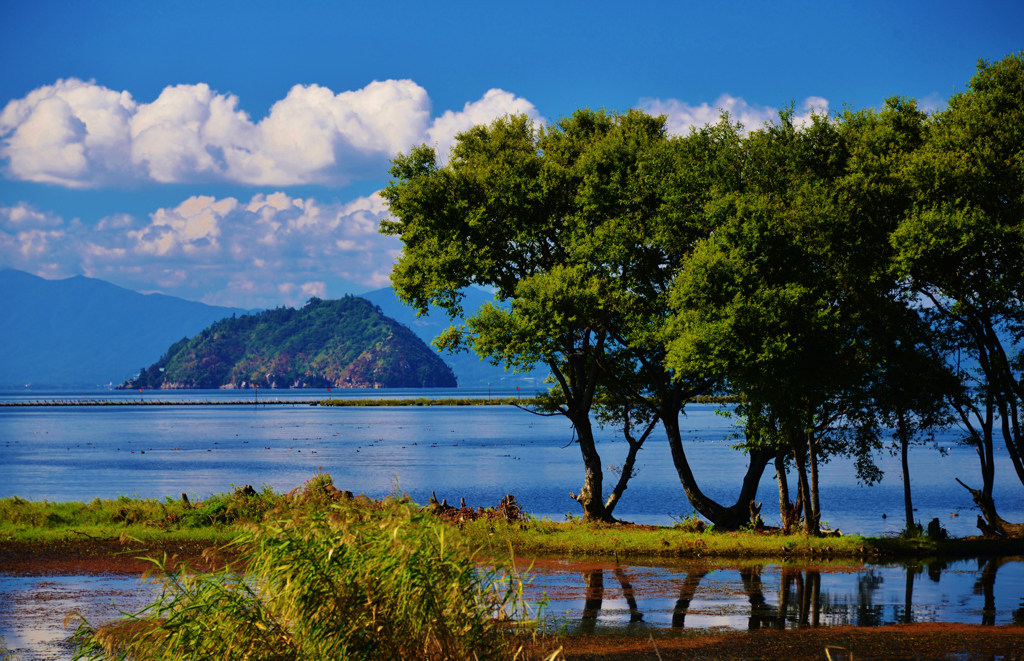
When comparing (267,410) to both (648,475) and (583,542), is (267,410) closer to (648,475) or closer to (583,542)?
(648,475)

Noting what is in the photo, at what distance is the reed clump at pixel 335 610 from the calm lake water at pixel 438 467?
30.0 meters

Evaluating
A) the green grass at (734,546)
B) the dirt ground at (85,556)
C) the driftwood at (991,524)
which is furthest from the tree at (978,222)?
the dirt ground at (85,556)

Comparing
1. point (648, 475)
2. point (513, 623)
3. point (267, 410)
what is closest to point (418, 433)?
point (648, 475)

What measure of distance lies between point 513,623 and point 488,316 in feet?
71.1

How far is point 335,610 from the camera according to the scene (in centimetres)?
848

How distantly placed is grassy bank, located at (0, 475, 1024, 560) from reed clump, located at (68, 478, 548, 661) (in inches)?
588

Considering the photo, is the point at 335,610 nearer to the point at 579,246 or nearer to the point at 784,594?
the point at 784,594

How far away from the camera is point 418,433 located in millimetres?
116125

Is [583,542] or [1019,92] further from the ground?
[1019,92]

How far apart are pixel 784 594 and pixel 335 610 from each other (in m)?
13.9

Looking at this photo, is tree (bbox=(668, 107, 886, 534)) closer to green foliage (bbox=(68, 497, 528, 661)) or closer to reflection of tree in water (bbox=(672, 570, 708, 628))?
reflection of tree in water (bbox=(672, 570, 708, 628))

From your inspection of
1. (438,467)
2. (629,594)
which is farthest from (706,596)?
(438,467)

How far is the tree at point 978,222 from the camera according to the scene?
2434cm

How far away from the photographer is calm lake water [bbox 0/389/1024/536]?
4644 centimetres
